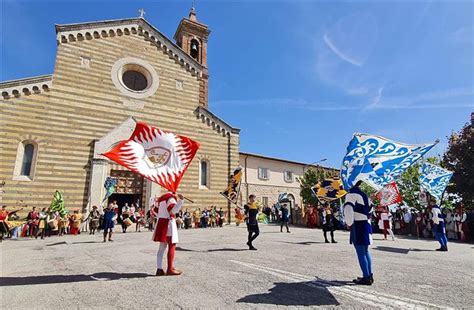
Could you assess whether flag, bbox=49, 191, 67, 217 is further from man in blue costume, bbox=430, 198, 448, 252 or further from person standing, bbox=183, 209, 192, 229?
man in blue costume, bbox=430, 198, 448, 252

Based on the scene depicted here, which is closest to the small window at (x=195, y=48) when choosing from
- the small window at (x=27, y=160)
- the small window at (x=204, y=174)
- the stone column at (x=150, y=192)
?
the small window at (x=204, y=174)

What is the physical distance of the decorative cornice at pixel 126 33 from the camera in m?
19.8

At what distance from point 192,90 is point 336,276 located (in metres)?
20.9

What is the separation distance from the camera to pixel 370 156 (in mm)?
7930

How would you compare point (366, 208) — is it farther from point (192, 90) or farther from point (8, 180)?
point (192, 90)

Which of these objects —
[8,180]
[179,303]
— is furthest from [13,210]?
[179,303]

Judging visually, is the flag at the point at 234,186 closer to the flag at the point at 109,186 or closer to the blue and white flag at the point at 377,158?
the blue and white flag at the point at 377,158

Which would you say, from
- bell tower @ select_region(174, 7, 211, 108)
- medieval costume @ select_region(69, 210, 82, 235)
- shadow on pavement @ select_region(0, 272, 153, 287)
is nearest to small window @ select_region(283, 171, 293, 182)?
bell tower @ select_region(174, 7, 211, 108)

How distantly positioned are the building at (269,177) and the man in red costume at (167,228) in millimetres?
26276

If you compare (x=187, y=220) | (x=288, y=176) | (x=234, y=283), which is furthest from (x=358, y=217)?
(x=288, y=176)

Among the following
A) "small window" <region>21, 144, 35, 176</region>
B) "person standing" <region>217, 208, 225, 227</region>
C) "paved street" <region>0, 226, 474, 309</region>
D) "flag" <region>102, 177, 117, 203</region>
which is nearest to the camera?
"paved street" <region>0, 226, 474, 309</region>

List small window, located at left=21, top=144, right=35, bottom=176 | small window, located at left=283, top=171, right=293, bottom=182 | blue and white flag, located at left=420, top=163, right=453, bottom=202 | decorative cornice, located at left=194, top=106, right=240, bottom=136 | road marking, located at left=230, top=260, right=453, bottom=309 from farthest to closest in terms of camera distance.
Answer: small window, located at left=283, top=171, right=293, bottom=182 → decorative cornice, located at left=194, top=106, right=240, bottom=136 → small window, located at left=21, top=144, right=35, bottom=176 → blue and white flag, located at left=420, top=163, right=453, bottom=202 → road marking, located at left=230, top=260, right=453, bottom=309

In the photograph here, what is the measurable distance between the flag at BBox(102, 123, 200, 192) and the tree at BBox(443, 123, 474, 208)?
22934 millimetres

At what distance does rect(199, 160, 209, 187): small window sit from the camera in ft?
72.9
